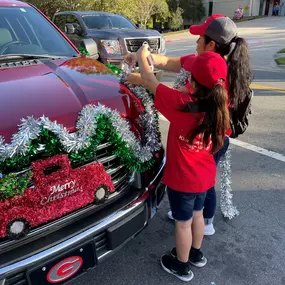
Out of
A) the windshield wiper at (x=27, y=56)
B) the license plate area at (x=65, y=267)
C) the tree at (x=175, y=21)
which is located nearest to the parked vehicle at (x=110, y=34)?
the windshield wiper at (x=27, y=56)

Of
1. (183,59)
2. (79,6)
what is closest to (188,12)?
(79,6)

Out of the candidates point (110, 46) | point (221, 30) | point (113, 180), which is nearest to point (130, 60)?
point (221, 30)

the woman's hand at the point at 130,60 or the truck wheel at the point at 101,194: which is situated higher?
the woman's hand at the point at 130,60

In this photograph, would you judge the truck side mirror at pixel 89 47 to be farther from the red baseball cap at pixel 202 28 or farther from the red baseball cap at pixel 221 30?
the red baseball cap at pixel 221 30

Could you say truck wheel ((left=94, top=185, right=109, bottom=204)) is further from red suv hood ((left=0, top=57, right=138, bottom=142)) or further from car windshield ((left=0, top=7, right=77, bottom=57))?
car windshield ((left=0, top=7, right=77, bottom=57))

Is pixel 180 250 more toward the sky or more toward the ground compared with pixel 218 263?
more toward the sky

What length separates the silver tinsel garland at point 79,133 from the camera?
1.60 meters

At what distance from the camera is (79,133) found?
1.78m

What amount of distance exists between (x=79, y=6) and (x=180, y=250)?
21717mm

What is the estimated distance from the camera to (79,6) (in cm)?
2117

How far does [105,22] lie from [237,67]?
789 cm

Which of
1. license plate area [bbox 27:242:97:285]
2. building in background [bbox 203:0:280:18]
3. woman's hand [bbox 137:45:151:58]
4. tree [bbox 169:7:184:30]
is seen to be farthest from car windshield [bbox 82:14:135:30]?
building in background [bbox 203:0:280:18]

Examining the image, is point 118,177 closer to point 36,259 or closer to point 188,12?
point 36,259

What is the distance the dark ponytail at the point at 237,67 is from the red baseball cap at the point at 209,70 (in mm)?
288
